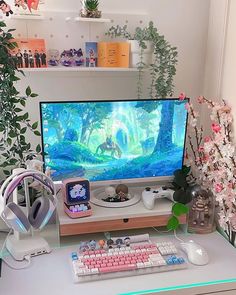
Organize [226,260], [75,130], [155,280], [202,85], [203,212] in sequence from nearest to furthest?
1. [155,280]
2. [226,260]
3. [75,130]
4. [203,212]
5. [202,85]

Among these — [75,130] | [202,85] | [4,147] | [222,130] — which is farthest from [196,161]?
[4,147]

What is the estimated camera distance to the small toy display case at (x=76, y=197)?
1.43m

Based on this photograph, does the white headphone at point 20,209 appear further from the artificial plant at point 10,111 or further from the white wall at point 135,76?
the white wall at point 135,76

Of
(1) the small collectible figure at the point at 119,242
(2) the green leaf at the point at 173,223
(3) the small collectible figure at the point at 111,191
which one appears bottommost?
(1) the small collectible figure at the point at 119,242

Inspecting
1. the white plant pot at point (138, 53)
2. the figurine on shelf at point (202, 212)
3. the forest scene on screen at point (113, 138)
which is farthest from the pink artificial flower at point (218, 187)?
the white plant pot at point (138, 53)

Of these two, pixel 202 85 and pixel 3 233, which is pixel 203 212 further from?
pixel 3 233

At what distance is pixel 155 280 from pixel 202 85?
1.06m

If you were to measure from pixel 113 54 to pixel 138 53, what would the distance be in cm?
12

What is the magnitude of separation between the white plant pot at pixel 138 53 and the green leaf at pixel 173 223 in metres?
0.72

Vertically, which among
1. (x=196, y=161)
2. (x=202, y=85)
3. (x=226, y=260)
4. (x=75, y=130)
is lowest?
(x=226, y=260)

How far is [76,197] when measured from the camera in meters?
1.46

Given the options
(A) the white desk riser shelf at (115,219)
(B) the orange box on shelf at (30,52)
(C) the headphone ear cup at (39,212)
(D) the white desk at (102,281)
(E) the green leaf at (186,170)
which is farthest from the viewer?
(E) the green leaf at (186,170)

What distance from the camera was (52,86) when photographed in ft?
5.52

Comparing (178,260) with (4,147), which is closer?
(178,260)
